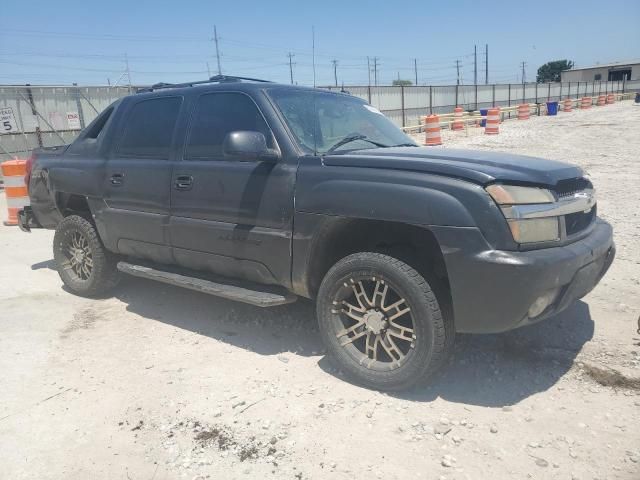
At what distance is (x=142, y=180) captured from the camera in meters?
4.40

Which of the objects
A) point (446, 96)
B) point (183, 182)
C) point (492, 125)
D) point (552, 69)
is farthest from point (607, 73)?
point (183, 182)

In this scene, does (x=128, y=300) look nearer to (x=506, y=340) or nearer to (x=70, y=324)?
(x=70, y=324)

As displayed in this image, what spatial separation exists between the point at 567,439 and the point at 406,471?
90 centimetres

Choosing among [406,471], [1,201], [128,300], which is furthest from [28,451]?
[1,201]

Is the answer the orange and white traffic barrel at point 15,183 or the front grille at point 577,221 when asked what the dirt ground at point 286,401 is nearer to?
the front grille at point 577,221

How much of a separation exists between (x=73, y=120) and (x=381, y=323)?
16.3 meters

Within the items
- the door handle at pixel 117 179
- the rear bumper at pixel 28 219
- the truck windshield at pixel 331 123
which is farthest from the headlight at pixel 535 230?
the rear bumper at pixel 28 219

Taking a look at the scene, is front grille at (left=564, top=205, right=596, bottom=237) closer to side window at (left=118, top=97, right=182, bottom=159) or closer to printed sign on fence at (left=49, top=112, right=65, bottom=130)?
side window at (left=118, top=97, right=182, bottom=159)

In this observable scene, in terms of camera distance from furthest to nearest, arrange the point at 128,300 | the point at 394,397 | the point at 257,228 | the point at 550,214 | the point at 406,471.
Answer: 1. the point at 128,300
2. the point at 257,228
3. the point at 394,397
4. the point at 550,214
5. the point at 406,471

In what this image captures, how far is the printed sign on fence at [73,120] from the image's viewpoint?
1652cm

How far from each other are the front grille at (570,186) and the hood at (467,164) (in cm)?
3

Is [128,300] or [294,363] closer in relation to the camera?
[294,363]

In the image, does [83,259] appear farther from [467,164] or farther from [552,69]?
[552,69]

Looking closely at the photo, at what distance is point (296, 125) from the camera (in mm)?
3740
